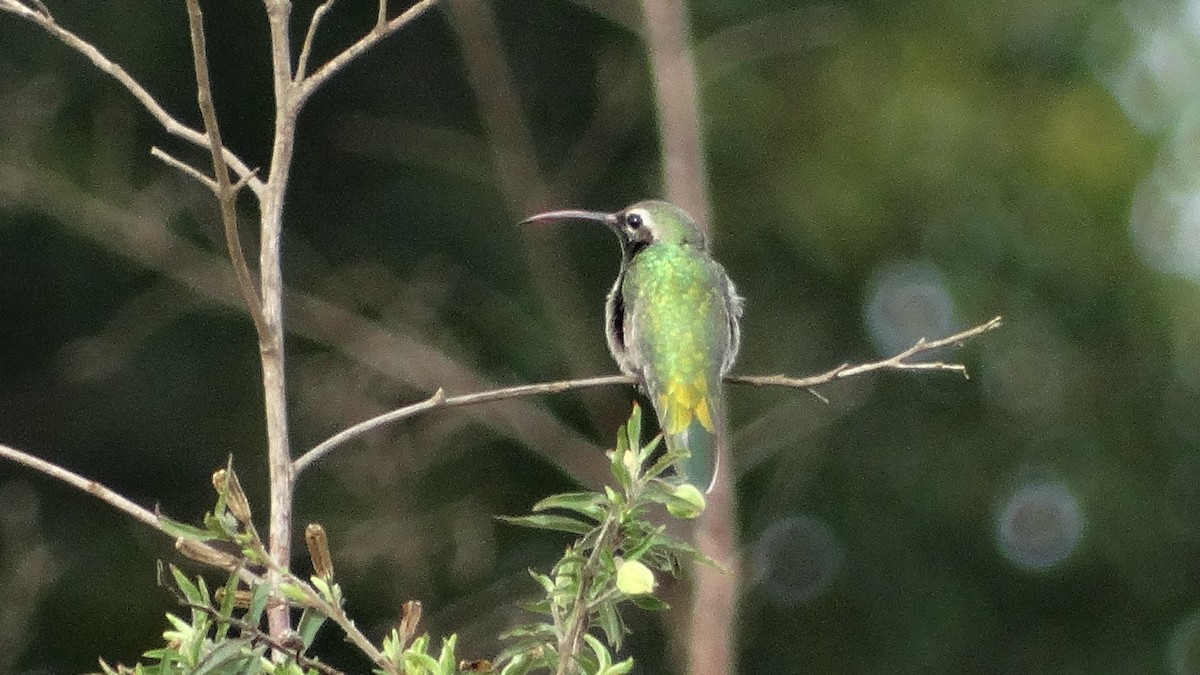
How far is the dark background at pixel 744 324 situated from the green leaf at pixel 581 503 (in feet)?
16.9

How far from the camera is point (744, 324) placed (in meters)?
8.82

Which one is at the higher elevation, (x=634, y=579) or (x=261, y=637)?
(x=634, y=579)

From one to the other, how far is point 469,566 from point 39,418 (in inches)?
85.3

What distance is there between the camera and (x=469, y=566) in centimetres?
738

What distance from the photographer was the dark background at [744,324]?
25.5 feet

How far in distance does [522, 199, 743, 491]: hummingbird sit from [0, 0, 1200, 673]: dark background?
2372 mm

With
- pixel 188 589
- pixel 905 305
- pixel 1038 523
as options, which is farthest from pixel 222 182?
pixel 1038 523

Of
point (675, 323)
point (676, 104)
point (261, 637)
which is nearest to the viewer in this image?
point (261, 637)

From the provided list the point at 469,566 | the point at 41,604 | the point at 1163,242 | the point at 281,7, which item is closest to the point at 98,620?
the point at 41,604

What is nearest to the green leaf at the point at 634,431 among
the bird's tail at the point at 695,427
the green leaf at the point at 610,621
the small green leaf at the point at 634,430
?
the small green leaf at the point at 634,430

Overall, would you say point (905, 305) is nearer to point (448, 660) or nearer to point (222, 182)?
point (222, 182)

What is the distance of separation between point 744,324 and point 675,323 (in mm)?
4680

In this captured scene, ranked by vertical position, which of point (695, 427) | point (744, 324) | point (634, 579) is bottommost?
point (634, 579)

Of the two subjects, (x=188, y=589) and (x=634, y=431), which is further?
(x=634, y=431)
